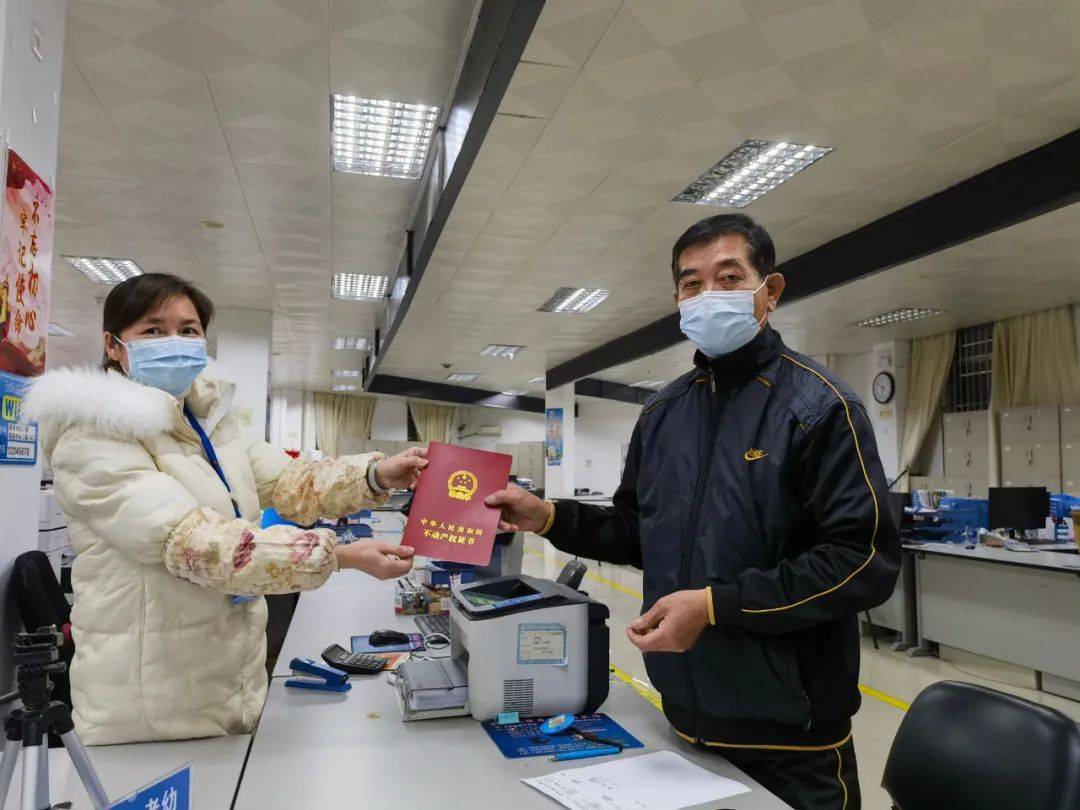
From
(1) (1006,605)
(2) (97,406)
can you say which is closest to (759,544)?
(2) (97,406)

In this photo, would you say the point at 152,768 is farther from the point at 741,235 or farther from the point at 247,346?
the point at 247,346

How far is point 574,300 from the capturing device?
324 inches

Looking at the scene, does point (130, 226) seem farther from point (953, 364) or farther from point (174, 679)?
point (953, 364)

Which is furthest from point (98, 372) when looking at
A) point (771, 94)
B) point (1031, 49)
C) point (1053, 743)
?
point (1031, 49)

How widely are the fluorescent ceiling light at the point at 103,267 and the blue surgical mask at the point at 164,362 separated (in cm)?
617

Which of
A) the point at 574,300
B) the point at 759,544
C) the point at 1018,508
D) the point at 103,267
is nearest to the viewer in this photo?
the point at 759,544

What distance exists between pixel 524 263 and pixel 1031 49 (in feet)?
13.4

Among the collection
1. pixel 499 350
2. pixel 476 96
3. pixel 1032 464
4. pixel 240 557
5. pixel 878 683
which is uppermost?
pixel 476 96

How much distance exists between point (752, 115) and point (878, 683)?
352cm

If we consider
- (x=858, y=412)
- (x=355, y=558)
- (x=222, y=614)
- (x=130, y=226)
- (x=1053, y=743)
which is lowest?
(x=1053, y=743)

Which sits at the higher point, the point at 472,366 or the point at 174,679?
the point at 472,366

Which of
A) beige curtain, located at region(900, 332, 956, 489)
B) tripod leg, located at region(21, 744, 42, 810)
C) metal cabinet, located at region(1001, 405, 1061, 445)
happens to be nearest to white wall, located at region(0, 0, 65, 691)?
tripod leg, located at region(21, 744, 42, 810)

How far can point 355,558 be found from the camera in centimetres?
135

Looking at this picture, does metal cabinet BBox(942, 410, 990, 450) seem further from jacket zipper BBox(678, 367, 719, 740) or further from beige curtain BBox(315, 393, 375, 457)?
beige curtain BBox(315, 393, 375, 457)
